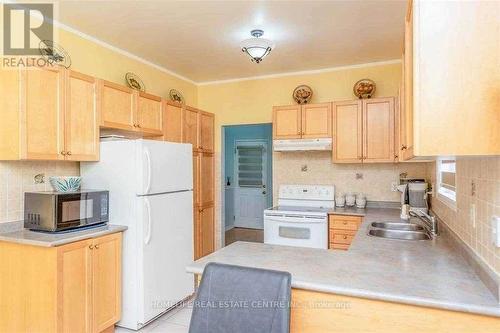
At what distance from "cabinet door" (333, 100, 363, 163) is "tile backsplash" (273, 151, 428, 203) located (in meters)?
0.34

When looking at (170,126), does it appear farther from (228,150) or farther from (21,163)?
(228,150)

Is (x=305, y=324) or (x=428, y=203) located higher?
(x=428, y=203)

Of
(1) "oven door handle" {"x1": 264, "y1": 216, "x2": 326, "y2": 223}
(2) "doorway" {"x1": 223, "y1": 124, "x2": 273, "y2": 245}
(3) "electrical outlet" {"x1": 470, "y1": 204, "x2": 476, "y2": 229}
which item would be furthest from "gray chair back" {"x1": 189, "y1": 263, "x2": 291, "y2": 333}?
(2) "doorway" {"x1": 223, "y1": 124, "x2": 273, "y2": 245}

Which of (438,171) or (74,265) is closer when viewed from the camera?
(74,265)

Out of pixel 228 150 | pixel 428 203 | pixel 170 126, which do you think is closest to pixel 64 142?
pixel 170 126

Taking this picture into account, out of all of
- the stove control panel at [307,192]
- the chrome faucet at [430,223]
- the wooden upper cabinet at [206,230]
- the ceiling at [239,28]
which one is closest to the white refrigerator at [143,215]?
the ceiling at [239,28]

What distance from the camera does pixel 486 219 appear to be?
56.7 inches

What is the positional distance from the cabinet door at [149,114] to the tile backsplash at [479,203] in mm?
2708

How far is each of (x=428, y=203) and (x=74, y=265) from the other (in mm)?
3317

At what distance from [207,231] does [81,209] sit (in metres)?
2.14

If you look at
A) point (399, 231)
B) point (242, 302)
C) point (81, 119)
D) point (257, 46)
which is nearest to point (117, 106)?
point (81, 119)

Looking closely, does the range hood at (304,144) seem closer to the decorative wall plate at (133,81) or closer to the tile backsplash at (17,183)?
the decorative wall plate at (133,81)

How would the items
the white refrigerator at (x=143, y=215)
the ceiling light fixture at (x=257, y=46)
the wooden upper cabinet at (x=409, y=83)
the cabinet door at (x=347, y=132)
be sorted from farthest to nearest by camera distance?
the cabinet door at (x=347, y=132) < the ceiling light fixture at (x=257, y=46) < the white refrigerator at (x=143, y=215) < the wooden upper cabinet at (x=409, y=83)

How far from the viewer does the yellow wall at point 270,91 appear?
393cm
